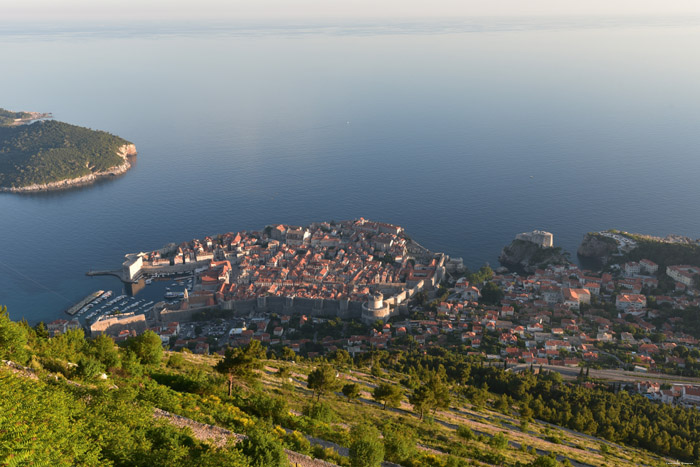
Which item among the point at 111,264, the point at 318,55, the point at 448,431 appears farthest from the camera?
the point at 318,55

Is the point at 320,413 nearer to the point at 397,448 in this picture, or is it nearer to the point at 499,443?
the point at 397,448

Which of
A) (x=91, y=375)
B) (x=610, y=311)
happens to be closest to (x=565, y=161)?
(x=610, y=311)

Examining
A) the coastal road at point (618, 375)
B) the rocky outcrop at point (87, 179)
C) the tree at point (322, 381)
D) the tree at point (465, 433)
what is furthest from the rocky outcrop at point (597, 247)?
the rocky outcrop at point (87, 179)

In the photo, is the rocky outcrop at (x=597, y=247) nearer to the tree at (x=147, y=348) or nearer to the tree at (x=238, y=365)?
the tree at (x=238, y=365)

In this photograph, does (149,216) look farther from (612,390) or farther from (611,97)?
(611,97)

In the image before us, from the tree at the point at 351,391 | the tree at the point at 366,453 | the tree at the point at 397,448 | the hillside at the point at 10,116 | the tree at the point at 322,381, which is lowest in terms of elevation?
the tree at the point at 351,391

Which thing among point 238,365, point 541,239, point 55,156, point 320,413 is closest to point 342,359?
point 238,365
